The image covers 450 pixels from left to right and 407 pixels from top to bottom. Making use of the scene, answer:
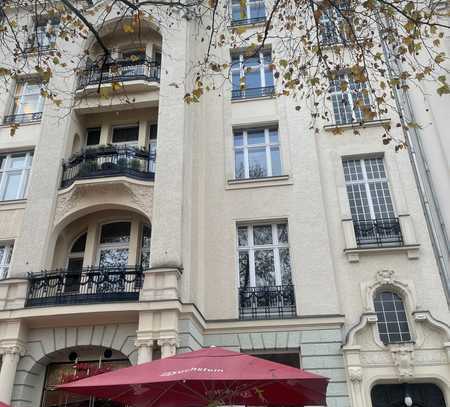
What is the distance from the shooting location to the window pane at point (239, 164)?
46.6 ft

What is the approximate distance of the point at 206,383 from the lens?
5977mm

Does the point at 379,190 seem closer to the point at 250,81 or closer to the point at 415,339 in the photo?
the point at 415,339

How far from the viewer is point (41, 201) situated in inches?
492

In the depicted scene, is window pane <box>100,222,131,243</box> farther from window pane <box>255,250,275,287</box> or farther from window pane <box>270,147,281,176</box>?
window pane <box>270,147,281,176</box>

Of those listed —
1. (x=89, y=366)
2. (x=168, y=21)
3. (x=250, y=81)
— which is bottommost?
(x=89, y=366)

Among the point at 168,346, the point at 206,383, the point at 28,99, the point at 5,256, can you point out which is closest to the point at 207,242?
the point at 168,346

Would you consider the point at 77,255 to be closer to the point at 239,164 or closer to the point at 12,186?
the point at 12,186

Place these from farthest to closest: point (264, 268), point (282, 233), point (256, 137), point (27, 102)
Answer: point (27, 102) → point (256, 137) → point (282, 233) → point (264, 268)

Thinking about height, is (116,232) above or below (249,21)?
below

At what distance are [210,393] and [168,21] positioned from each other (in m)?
13.3

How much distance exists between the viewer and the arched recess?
1042cm

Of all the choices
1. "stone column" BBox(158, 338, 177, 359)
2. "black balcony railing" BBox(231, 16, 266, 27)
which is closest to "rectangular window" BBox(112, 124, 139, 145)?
"black balcony railing" BBox(231, 16, 266, 27)

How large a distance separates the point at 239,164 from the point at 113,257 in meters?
4.96

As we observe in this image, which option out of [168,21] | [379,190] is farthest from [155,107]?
[379,190]
